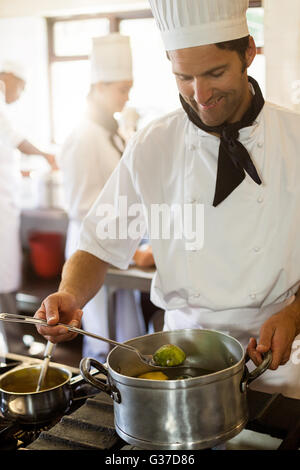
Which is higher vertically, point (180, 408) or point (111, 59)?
point (111, 59)

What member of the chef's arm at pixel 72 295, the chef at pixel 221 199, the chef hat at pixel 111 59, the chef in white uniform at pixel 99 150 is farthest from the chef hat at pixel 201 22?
the chef hat at pixel 111 59

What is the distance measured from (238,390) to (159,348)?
235 mm

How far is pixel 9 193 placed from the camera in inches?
155

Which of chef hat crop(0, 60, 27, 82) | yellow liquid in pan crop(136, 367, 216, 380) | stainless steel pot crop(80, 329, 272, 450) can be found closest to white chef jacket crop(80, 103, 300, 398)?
yellow liquid in pan crop(136, 367, 216, 380)

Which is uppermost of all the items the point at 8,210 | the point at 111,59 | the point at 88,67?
the point at 88,67

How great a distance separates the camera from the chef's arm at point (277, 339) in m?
1.08

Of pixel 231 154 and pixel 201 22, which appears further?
pixel 231 154

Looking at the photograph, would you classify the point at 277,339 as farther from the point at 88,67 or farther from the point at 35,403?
the point at 88,67

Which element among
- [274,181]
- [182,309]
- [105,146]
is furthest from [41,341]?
[274,181]

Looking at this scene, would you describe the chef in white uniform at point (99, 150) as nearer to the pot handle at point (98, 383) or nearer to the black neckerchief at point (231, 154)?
the black neckerchief at point (231, 154)

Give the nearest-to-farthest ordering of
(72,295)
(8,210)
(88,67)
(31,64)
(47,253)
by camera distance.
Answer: (72,295)
(8,210)
(47,253)
(88,67)
(31,64)

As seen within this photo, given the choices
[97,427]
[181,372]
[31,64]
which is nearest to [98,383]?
[97,427]

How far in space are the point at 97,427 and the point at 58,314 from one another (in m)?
0.30

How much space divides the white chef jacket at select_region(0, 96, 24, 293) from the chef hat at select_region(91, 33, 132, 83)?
0.93 meters
